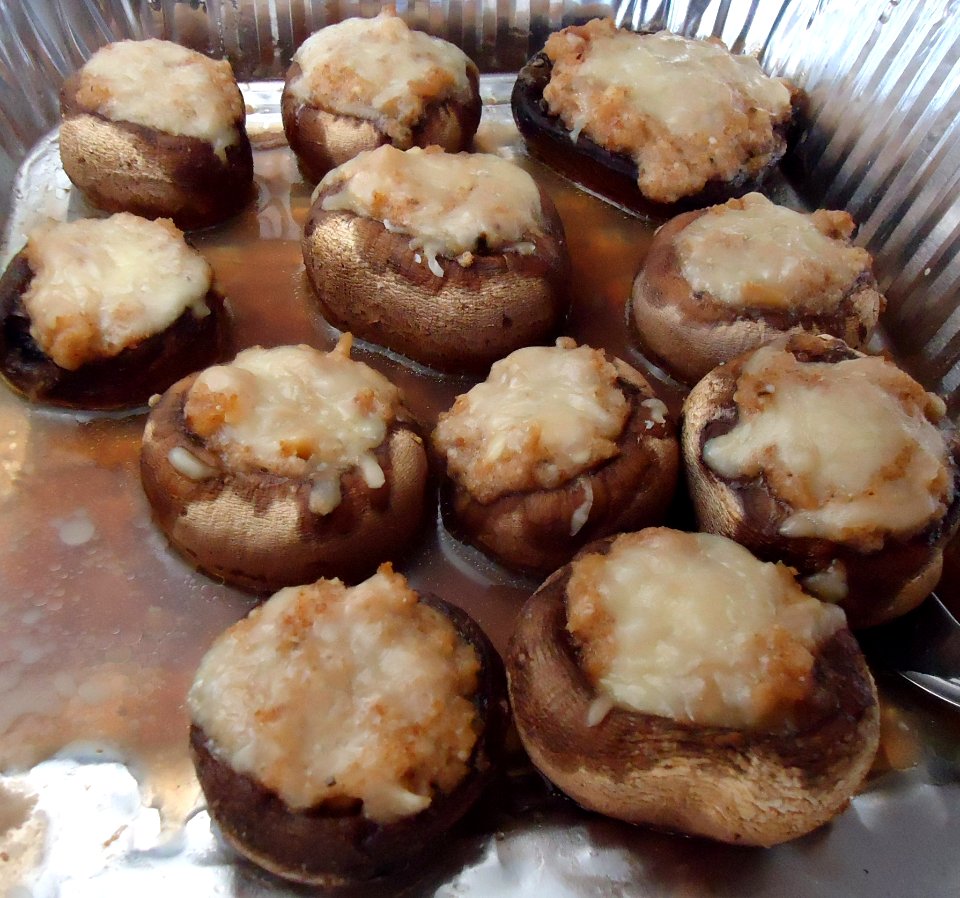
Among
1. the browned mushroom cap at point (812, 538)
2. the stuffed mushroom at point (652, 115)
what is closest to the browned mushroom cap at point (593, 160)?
the stuffed mushroom at point (652, 115)

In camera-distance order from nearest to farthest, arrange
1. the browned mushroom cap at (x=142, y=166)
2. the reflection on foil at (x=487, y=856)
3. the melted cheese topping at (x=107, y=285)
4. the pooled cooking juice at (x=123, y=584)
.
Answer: the reflection on foil at (x=487, y=856) < the pooled cooking juice at (x=123, y=584) < the melted cheese topping at (x=107, y=285) < the browned mushroom cap at (x=142, y=166)

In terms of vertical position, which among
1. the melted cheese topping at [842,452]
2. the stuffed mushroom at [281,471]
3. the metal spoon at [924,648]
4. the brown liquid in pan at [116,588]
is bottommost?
the brown liquid in pan at [116,588]

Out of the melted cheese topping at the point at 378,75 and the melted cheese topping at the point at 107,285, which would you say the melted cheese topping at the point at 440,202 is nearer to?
the melted cheese topping at the point at 378,75

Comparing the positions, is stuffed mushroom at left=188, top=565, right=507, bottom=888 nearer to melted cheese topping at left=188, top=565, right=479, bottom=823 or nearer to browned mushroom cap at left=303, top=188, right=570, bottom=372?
melted cheese topping at left=188, top=565, right=479, bottom=823

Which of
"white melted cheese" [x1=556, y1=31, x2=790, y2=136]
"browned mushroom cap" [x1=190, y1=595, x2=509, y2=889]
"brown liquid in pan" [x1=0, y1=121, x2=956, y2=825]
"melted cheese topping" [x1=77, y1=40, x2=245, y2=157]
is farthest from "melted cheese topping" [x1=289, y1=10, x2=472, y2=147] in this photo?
"browned mushroom cap" [x1=190, y1=595, x2=509, y2=889]

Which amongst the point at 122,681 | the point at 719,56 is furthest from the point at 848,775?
the point at 719,56
